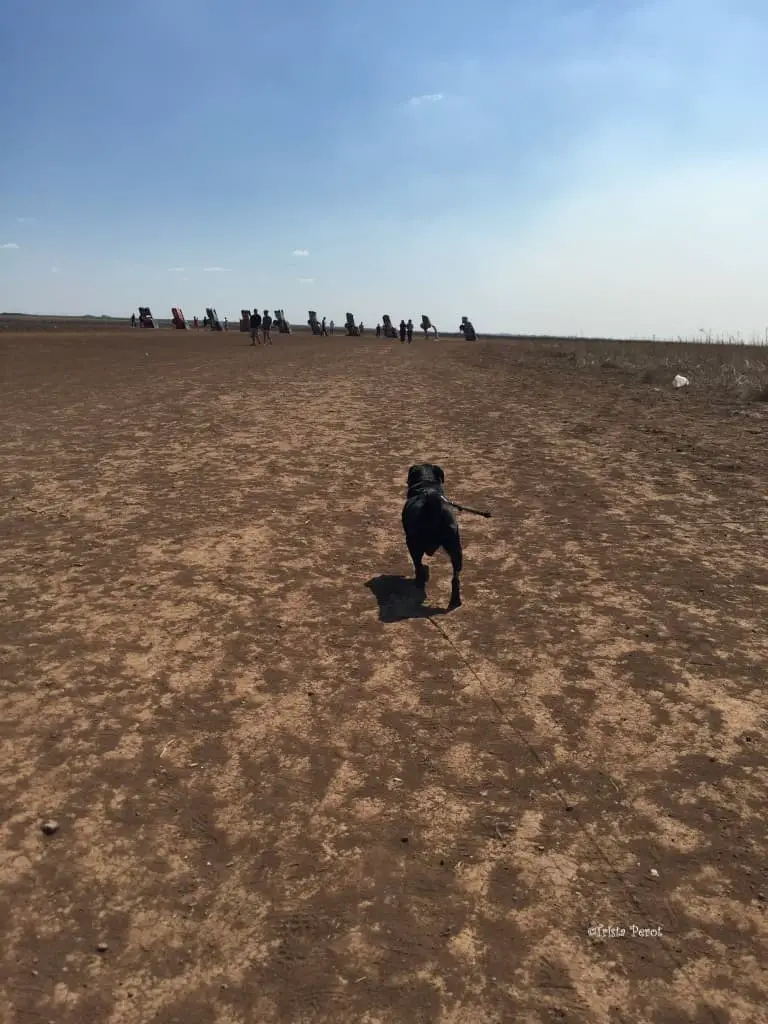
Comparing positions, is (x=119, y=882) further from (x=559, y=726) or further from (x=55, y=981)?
(x=559, y=726)

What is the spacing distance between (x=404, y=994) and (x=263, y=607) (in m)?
3.38

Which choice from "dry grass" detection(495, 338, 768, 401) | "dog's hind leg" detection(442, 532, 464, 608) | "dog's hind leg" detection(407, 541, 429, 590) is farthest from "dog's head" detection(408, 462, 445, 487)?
"dry grass" detection(495, 338, 768, 401)

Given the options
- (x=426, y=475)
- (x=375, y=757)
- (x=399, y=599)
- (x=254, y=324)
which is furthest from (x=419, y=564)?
(x=254, y=324)

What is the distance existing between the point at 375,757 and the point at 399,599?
213cm

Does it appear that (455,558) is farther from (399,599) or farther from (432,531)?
(399,599)

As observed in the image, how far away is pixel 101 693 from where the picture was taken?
405 cm

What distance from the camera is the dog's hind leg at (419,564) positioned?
220 inches

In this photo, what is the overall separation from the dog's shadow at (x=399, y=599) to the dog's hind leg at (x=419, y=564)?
8 centimetres

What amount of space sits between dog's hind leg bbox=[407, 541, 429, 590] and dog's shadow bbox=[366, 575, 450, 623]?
0.26ft

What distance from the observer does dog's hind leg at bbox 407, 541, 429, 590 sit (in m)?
5.60

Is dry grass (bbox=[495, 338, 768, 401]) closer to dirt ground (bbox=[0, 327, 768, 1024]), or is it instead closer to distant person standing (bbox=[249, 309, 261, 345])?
dirt ground (bbox=[0, 327, 768, 1024])

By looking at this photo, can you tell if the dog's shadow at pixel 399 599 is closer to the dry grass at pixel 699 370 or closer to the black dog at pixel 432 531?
the black dog at pixel 432 531

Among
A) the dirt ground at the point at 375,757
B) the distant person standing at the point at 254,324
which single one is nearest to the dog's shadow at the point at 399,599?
the dirt ground at the point at 375,757

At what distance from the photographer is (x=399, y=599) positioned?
5578 millimetres
